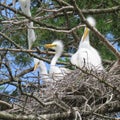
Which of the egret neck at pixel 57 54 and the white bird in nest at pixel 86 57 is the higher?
the egret neck at pixel 57 54

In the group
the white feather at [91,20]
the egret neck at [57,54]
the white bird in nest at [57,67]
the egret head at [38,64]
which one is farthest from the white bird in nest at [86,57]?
the egret head at [38,64]

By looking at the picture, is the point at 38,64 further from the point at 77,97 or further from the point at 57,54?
the point at 77,97

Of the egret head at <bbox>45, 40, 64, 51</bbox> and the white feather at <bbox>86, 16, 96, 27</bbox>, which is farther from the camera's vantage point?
the egret head at <bbox>45, 40, 64, 51</bbox>

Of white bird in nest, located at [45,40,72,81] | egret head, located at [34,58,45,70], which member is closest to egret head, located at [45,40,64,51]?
white bird in nest, located at [45,40,72,81]

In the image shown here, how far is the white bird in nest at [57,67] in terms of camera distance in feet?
19.7

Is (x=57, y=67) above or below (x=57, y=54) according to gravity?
below

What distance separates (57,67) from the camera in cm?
652

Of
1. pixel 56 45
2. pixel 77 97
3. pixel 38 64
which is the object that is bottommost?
pixel 77 97

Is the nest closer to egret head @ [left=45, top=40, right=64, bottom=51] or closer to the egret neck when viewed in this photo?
the egret neck

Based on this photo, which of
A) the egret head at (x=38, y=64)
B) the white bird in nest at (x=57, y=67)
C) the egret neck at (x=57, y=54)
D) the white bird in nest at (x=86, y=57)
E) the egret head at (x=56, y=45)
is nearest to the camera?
the white bird in nest at (x=57, y=67)

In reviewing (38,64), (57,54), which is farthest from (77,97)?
(38,64)

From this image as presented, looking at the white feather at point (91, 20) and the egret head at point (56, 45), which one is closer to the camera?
the white feather at point (91, 20)

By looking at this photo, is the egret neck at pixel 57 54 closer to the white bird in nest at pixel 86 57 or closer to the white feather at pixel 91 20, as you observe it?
the white bird in nest at pixel 86 57

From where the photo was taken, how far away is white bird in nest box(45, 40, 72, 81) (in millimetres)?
5995
